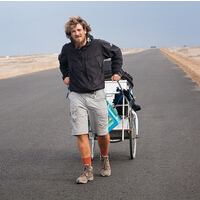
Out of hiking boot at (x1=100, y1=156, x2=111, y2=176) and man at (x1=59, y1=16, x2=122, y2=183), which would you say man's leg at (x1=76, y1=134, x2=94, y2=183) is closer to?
man at (x1=59, y1=16, x2=122, y2=183)

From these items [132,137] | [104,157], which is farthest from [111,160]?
[104,157]

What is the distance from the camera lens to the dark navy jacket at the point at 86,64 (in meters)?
5.38

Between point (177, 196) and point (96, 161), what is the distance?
6.22ft

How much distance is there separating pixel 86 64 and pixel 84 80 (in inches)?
7.2

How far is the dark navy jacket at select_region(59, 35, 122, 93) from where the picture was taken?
5.38m

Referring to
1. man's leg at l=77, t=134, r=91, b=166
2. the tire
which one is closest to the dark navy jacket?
man's leg at l=77, t=134, r=91, b=166

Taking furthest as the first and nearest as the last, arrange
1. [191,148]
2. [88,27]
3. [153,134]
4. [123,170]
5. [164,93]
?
1. [164,93]
2. [153,134]
3. [191,148]
4. [123,170]
5. [88,27]

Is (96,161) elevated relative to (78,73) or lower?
lower

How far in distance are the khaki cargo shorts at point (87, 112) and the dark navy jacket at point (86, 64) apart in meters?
0.08

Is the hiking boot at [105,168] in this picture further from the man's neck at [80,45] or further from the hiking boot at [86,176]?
the man's neck at [80,45]

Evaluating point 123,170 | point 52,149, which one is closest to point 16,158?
point 52,149

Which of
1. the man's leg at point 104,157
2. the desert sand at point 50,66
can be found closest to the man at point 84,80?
the man's leg at point 104,157

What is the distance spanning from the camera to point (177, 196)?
4.77 m

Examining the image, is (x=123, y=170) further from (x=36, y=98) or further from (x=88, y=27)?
(x=36, y=98)
